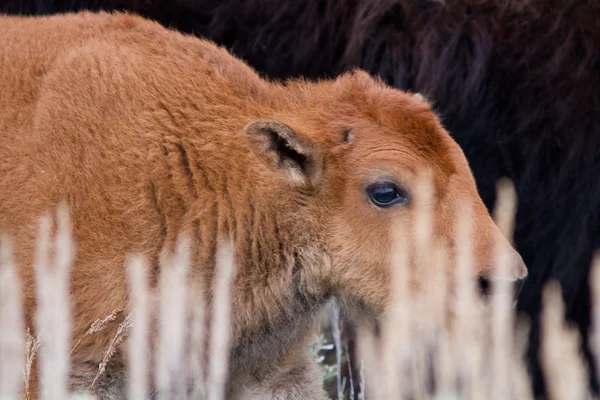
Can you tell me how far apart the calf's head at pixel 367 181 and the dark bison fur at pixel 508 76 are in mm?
1495

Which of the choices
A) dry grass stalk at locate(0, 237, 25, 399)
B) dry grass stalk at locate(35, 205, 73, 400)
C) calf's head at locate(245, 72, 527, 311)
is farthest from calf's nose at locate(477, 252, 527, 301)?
dry grass stalk at locate(0, 237, 25, 399)

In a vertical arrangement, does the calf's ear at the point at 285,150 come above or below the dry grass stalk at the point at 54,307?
above

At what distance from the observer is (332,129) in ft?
17.0

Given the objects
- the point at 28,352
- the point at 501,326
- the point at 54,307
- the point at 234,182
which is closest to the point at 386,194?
the point at 234,182

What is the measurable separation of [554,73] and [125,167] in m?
2.68

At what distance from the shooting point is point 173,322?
14.6 feet

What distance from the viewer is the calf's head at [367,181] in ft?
16.3

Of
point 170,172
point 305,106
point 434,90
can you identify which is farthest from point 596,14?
point 170,172

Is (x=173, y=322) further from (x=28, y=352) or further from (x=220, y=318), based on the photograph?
(x=28, y=352)

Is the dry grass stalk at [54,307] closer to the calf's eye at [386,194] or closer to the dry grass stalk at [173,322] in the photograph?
the dry grass stalk at [173,322]

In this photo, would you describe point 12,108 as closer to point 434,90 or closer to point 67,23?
point 67,23

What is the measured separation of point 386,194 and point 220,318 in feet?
3.19

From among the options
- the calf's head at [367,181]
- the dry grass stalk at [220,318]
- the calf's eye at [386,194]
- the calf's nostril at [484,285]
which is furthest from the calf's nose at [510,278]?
the dry grass stalk at [220,318]

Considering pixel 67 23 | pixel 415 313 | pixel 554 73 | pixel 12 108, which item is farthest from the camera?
pixel 554 73
